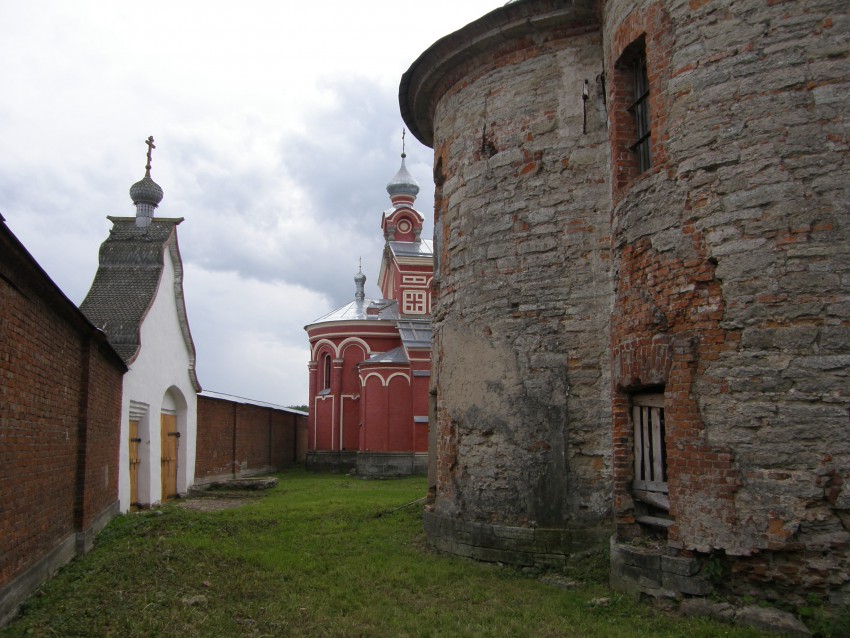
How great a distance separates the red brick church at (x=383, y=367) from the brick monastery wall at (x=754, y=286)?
18554 millimetres

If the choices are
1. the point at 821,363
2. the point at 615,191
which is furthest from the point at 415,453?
the point at 821,363

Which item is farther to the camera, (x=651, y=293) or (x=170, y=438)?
(x=170, y=438)

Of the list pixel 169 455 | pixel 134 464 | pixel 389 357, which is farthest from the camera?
pixel 389 357

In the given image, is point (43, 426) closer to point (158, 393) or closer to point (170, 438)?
point (158, 393)

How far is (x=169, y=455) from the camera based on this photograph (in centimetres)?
1623

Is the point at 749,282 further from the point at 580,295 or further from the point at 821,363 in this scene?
the point at 580,295

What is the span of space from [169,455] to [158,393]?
81.6 inches

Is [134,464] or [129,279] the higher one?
[129,279]

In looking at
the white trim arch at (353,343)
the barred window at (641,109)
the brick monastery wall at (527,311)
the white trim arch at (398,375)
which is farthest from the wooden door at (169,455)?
the white trim arch at (353,343)

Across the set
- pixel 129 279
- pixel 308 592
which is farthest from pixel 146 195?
pixel 308 592

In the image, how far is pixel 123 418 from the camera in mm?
12438

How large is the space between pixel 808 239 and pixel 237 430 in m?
20.1

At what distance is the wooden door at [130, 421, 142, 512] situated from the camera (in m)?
13.5

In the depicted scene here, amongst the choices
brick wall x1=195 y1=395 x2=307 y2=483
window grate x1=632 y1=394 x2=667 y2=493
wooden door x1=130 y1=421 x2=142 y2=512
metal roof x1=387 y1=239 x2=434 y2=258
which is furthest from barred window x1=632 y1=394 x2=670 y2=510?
metal roof x1=387 y1=239 x2=434 y2=258
